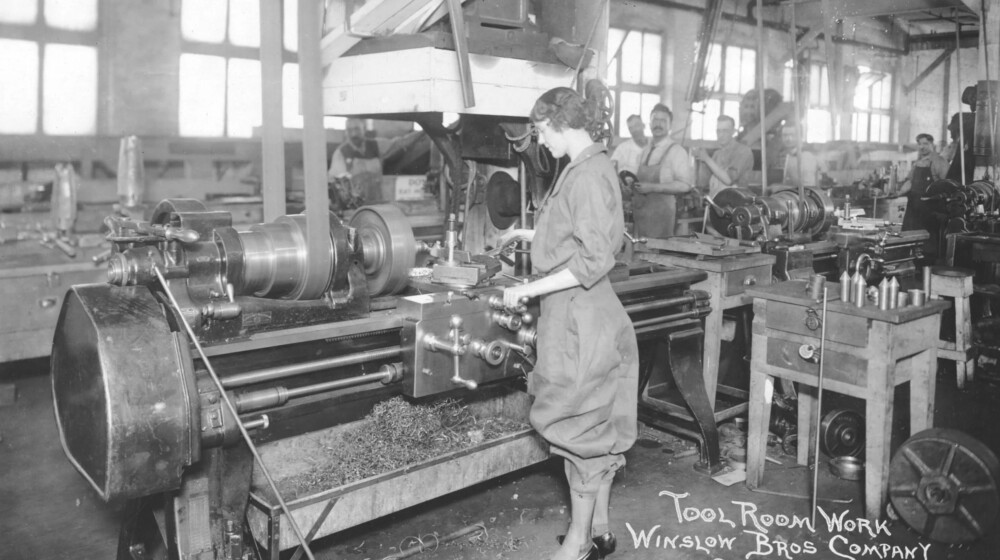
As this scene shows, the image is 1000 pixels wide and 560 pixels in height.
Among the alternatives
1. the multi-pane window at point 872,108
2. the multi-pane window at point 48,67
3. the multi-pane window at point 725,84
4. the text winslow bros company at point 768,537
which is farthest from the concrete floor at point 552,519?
the multi-pane window at point 872,108

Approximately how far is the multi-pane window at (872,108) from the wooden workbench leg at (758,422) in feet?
31.3

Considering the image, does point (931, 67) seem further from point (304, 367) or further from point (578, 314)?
point (304, 367)

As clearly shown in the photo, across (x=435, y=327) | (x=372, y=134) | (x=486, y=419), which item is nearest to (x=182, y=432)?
(x=435, y=327)

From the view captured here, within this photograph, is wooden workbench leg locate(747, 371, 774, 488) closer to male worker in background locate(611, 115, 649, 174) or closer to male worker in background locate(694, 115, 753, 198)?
male worker in background locate(694, 115, 753, 198)

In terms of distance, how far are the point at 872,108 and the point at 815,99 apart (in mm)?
1431

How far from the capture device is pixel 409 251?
8.49 ft

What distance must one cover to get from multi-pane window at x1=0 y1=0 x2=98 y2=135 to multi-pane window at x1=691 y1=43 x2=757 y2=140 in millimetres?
8463

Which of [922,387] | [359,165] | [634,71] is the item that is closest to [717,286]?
[922,387]

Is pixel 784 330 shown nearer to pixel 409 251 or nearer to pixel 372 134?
pixel 409 251

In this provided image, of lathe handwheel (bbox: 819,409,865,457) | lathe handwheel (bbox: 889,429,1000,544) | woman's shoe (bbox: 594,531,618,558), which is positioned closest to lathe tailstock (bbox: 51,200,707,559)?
woman's shoe (bbox: 594,531,618,558)

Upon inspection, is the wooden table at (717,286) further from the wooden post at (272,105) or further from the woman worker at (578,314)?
the wooden post at (272,105)

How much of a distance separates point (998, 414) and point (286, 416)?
4.12 meters

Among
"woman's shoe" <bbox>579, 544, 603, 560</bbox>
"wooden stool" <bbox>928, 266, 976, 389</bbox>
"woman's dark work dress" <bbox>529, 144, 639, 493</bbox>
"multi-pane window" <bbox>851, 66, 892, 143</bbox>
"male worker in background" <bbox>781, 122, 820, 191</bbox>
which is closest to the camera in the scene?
"woman's dark work dress" <bbox>529, 144, 639, 493</bbox>

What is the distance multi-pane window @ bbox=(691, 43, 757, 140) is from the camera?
12.1 m
